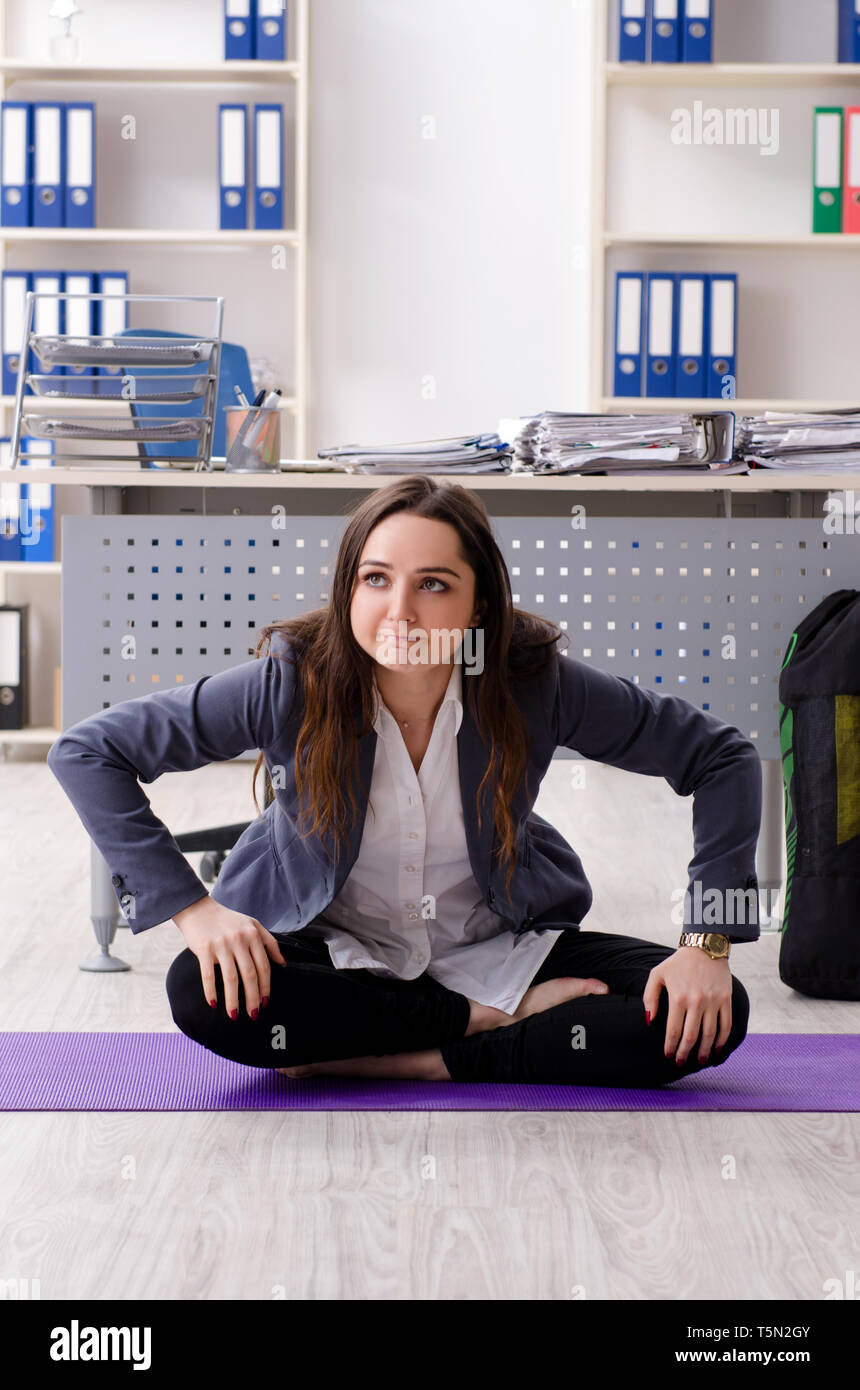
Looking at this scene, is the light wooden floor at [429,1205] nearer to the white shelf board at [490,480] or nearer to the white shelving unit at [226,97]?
the white shelf board at [490,480]

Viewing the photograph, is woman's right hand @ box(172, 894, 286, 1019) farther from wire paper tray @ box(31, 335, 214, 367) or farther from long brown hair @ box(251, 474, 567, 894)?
wire paper tray @ box(31, 335, 214, 367)

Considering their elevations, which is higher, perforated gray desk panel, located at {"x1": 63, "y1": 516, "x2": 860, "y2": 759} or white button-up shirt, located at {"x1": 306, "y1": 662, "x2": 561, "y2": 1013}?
perforated gray desk panel, located at {"x1": 63, "y1": 516, "x2": 860, "y2": 759}

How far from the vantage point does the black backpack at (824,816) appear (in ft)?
6.48

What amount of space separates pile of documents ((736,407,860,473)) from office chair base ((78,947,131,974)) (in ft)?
3.87

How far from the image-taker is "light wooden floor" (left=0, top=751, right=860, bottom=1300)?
110 cm

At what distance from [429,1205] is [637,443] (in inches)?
48.6

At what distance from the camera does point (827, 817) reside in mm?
2000

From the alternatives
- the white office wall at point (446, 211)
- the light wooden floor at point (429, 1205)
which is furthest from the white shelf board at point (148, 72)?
the light wooden floor at point (429, 1205)

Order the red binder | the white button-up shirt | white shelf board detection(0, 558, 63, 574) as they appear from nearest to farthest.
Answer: the white button-up shirt
the red binder
white shelf board detection(0, 558, 63, 574)

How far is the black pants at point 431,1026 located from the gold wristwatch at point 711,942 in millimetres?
61

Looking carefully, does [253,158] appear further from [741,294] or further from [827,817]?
[827,817]

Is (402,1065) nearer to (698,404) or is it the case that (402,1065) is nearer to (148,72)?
(698,404)

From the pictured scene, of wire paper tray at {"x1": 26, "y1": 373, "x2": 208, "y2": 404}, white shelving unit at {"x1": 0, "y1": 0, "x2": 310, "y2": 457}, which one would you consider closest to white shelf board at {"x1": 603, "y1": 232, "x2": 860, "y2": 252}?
white shelving unit at {"x1": 0, "y1": 0, "x2": 310, "y2": 457}

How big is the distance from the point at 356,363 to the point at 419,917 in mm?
3019
